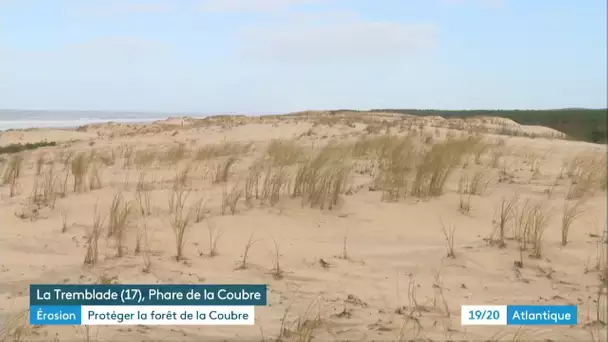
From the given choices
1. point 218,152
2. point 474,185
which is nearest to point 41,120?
point 218,152

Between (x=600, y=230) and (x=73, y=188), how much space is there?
6125mm

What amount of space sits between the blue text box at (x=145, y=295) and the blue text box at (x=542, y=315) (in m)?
1.58

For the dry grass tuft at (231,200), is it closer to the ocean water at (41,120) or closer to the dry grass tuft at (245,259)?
the dry grass tuft at (245,259)

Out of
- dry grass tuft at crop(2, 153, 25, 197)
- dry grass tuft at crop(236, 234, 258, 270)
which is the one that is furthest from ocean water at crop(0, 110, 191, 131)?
dry grass tuft at crop(236, 234, 258, 270)

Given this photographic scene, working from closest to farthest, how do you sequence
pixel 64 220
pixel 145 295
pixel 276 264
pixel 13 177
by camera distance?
pixel 145 295 → pixel 276 264 → pixel 64 220 → pixel 13 177

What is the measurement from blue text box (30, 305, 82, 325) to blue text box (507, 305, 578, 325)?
258cm

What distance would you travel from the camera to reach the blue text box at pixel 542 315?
281 cm

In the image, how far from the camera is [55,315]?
2.73 m

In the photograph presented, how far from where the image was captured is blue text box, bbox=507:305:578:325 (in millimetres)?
2811

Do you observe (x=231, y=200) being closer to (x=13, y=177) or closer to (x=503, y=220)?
(x=503, y=220)

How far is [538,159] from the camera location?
27.2 ft

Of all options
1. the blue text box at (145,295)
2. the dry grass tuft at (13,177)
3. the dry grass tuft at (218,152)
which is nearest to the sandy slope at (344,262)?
the blue text box at (145,295)

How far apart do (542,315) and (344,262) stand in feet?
4.77

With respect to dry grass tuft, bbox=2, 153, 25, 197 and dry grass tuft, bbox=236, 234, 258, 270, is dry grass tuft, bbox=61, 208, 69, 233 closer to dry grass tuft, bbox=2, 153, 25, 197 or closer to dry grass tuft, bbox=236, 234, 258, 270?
dry grass tuft, bbox=2, 153, 25, 197
